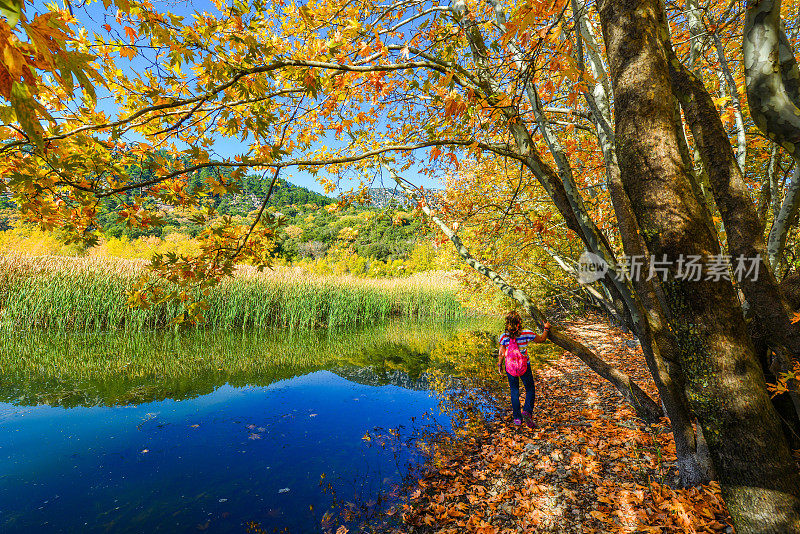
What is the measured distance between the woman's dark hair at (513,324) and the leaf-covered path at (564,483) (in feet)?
4.34

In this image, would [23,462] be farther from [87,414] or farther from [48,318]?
[48,318]

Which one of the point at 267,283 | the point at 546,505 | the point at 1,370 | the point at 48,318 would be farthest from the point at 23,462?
the point at 267,283

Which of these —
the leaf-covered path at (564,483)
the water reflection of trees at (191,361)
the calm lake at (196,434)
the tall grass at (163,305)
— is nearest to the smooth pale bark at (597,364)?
the leaf-covered path at (564,483)

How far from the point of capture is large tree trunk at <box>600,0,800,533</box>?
1577mm

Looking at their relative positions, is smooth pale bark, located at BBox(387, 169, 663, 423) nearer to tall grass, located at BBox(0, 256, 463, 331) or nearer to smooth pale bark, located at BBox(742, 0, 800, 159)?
smooth pale bark, located at BBox(742, 0, 800, 159)

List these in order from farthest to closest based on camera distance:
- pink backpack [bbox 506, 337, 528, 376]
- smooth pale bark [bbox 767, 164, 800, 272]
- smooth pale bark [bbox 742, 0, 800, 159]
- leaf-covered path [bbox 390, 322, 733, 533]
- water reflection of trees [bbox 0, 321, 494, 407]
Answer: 1. water reflection of trees [bbox 0, 321, 494, 407]
2. pink backpack [bbox 506, 337, 528, 376]
3. leaf-covered path [bbox 390, 322, 733, 533]
4. smooth pale bark [bbox 767, 164, 800, 272]
5. smooth pale bark [bbox 742, 0, 800, 159]

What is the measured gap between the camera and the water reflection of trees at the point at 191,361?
5.81 m

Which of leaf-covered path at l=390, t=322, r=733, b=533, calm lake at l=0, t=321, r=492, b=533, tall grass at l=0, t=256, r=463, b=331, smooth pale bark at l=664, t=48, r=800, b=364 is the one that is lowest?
calm lake at l=0, t=321, r=492, b=533

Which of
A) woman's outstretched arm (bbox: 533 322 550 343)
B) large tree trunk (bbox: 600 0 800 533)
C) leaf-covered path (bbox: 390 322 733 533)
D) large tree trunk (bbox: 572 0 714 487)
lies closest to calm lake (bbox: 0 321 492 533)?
leaf-covered path (bbox: 390 322 733 533)

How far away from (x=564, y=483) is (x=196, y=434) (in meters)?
4.49

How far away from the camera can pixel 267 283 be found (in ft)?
42.8

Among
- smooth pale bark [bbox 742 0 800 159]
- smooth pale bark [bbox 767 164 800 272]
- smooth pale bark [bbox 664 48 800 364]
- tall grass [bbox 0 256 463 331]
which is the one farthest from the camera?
tall grass [bbox 0 256 463 331]

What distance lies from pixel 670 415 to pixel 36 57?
4177mm

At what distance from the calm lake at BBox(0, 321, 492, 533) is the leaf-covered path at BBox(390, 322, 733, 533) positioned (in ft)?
1.83
